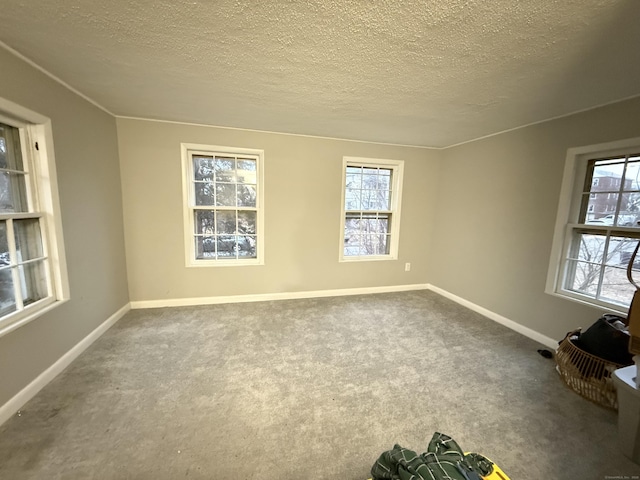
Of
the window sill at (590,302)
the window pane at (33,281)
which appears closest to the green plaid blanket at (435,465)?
the window sill at (590,302)

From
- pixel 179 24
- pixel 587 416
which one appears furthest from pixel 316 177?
pixel 587 416

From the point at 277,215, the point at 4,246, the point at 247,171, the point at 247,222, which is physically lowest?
the point at 4,246

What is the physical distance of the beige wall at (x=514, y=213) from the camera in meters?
2.32

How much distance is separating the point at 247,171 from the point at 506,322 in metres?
3.57

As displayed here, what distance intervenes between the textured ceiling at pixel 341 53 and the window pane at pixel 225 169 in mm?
766

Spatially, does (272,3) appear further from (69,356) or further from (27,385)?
(69,356)

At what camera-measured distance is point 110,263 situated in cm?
270

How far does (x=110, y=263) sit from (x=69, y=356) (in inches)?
37.5

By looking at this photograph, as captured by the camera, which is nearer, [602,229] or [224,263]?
[602,229]

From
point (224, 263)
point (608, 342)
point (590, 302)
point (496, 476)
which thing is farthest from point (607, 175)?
point (224, 263)

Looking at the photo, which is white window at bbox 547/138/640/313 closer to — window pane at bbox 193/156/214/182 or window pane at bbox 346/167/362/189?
window pane at bbox 346/167/362/189

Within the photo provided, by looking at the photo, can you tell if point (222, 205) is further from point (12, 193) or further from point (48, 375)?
point (48, 375)

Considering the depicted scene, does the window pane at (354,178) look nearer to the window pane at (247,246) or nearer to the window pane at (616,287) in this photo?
the window pane at (247,246)

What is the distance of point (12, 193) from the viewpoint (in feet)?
5.61
